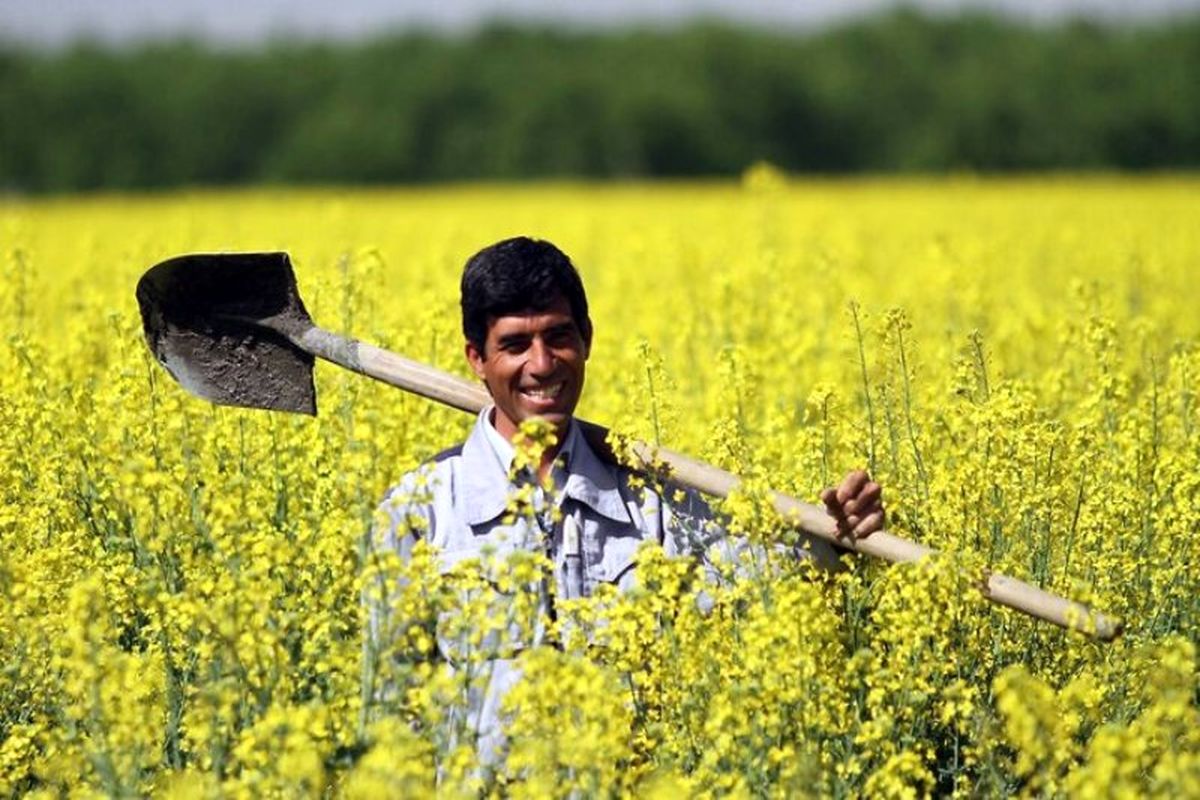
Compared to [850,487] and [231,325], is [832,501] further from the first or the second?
[231,325]

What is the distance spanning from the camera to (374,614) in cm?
406

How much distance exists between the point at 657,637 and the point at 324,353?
1416 millimetres

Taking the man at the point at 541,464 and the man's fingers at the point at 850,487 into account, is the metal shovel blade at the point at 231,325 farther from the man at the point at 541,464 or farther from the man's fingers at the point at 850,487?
the man's fingers at the point at 850,487

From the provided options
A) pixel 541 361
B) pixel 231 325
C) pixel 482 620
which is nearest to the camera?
pixel 482 620

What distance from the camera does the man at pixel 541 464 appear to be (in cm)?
458

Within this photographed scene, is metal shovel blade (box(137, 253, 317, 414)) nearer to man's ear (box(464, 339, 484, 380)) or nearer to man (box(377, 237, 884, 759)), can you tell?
man's ear (box(464, 339, 484, 380))

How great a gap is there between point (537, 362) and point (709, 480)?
47cm

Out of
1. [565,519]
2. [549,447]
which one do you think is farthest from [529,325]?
[565,519]

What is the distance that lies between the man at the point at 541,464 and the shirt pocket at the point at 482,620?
244mm

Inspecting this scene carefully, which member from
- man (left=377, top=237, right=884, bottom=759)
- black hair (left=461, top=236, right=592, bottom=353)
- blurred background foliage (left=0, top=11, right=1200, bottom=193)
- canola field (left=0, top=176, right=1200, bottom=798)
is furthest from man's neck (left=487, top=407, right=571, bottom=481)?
blurred background foliage (left=0, top=11, right=1200, bottom=193)

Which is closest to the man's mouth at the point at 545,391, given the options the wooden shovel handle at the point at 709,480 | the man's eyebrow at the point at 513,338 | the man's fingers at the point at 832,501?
the man's eyebrow at the point at 513,338

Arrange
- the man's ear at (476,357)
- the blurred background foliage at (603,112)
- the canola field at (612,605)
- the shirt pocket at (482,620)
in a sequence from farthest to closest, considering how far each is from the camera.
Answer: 1. the blurred background foliage at (603,112)
2. the man's ear at (476,357)
3. the shirt pocket at (482,620)
4. the canola field at (612,605)

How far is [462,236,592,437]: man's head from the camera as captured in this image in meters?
4.60

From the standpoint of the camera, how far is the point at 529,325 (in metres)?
4.62
